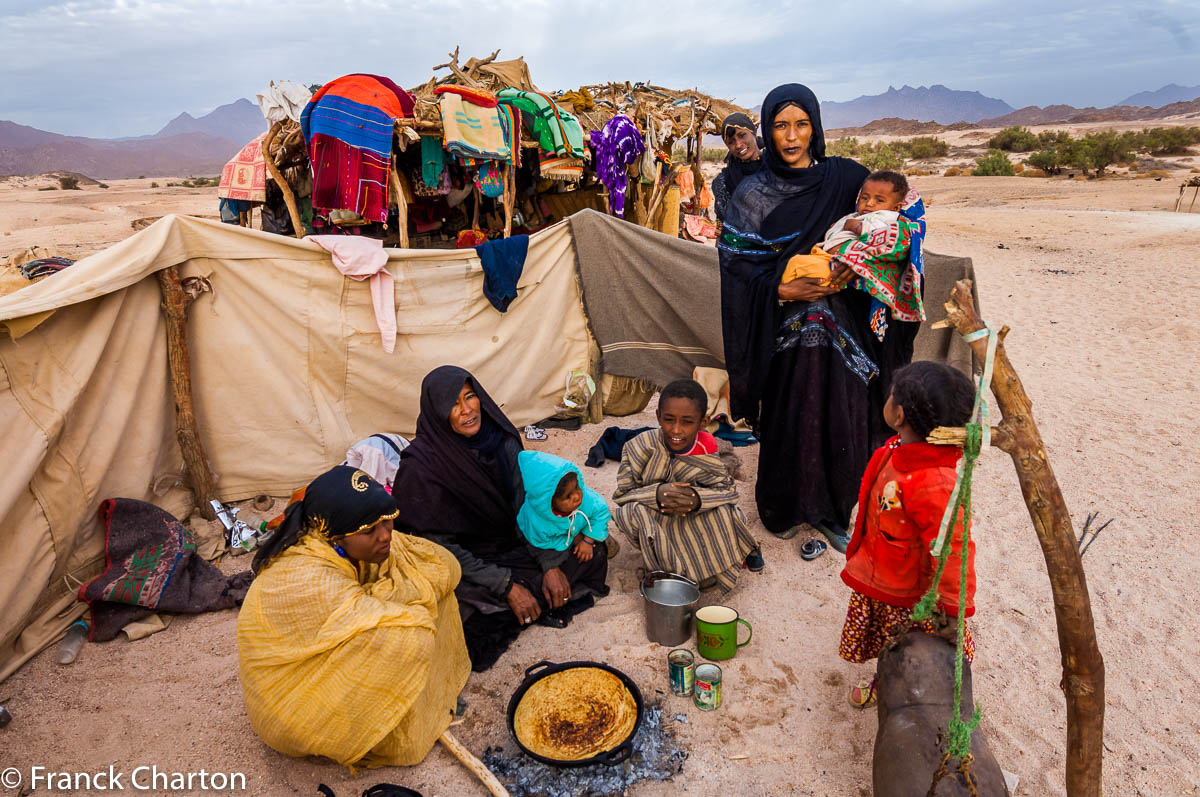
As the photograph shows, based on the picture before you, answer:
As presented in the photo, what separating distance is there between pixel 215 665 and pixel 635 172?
6.92 metres

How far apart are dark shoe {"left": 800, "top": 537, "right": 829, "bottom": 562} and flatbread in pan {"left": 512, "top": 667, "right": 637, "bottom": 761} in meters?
1.44

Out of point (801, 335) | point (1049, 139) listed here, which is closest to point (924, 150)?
point (1049, 139)

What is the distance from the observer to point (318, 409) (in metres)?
4.21

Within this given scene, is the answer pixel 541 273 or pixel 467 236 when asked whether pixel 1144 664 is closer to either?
pixel 541 273

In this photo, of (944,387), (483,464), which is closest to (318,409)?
(483,464)

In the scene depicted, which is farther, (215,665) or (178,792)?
(215,665)

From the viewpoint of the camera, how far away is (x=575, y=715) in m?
2.35

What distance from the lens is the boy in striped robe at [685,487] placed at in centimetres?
300

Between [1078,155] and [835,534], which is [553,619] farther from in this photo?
[1078,155]

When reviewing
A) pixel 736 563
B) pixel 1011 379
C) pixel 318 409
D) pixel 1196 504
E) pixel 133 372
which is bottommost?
pixel 1196 504

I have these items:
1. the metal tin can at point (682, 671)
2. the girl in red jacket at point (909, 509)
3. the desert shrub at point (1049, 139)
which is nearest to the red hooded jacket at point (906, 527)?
the girl in red jacket at point (909, 509)

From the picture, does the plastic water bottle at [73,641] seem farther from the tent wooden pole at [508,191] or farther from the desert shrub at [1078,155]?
the desert shrub at [1078,155]

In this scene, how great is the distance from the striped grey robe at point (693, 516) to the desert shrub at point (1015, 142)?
122 ft

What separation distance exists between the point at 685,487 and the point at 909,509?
3.39 feet
